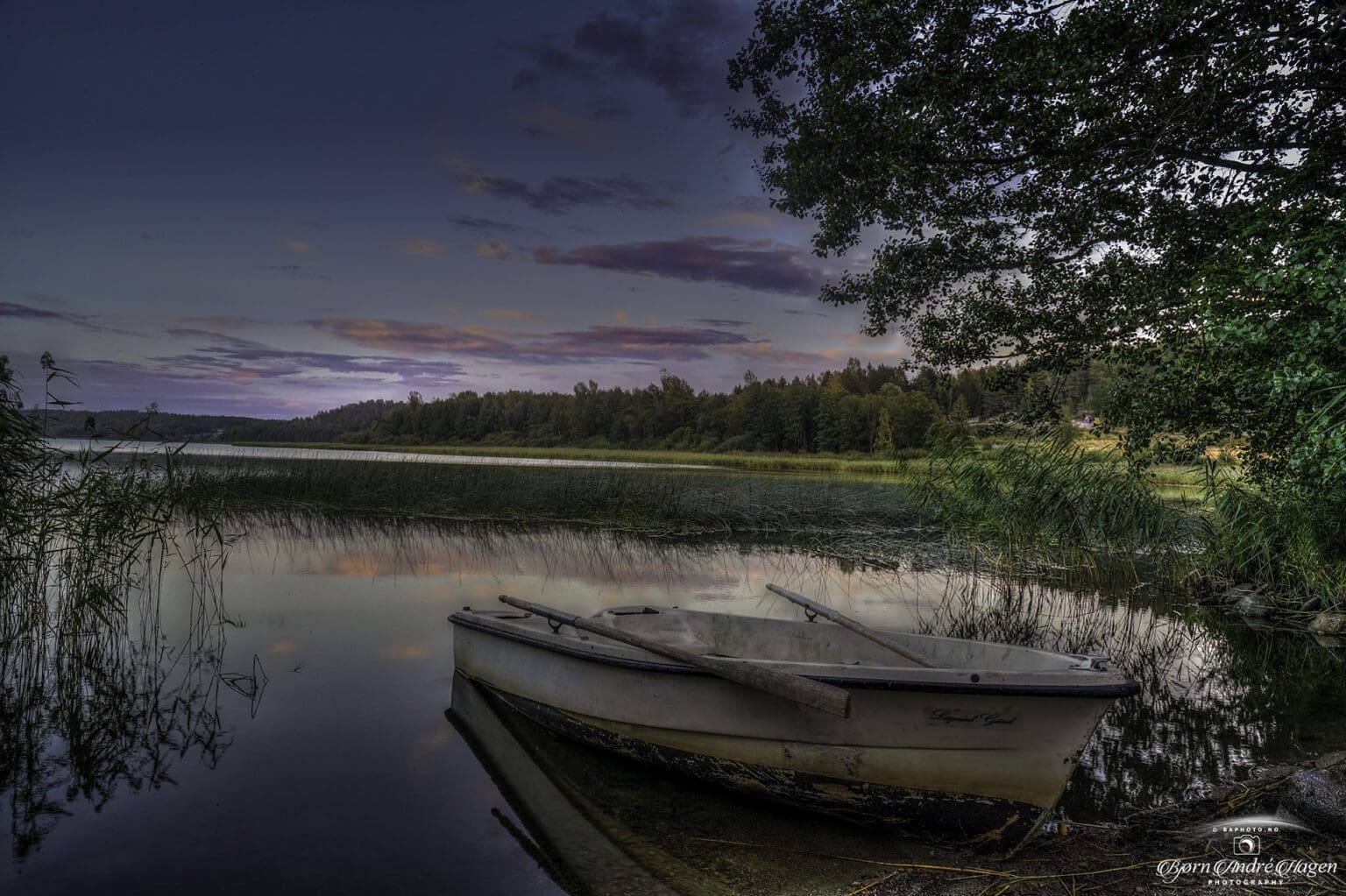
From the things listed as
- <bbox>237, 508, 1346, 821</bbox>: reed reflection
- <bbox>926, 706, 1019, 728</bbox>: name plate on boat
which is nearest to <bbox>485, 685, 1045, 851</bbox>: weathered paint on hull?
<bbox>926, 706, 1019, 728</bbox>: name plate on boat

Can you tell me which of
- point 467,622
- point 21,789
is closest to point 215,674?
point 21,789

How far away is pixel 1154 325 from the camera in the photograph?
761 centimetres

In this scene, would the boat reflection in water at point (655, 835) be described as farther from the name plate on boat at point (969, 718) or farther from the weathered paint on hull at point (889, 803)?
the name plate on boat at point (969, 718)

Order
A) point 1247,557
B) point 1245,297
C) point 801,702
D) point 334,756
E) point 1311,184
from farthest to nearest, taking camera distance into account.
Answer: point 1247,557
point 1311,184
point 1245,297
point 334,756
point 801,702

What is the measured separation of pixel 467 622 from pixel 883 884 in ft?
12.4

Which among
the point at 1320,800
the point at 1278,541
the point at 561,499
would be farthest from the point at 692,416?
the point at 1320,800

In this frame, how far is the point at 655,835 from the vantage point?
4.12 meters

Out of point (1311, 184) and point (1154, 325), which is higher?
point (1311, 184)

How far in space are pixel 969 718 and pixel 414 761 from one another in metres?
3.74

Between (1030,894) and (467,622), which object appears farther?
(467,622)

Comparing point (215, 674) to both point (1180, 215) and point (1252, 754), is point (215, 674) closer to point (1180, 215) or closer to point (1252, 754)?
point (1252, 754)

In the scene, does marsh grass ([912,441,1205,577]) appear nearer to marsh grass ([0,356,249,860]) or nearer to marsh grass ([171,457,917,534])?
marsh grass ([171,457,917,534])

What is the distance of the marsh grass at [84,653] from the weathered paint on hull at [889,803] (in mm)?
3597

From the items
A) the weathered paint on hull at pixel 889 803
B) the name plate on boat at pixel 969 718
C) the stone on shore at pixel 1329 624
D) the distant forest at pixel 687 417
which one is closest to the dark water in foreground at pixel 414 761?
the weathered paint on hull at pixel 889 803
